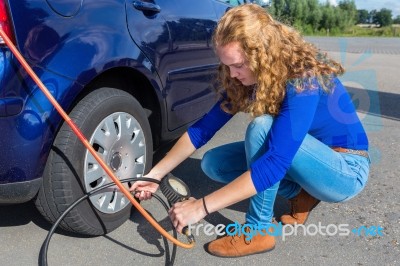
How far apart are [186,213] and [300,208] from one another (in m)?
0.88

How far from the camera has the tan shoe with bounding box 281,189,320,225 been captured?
2.33m

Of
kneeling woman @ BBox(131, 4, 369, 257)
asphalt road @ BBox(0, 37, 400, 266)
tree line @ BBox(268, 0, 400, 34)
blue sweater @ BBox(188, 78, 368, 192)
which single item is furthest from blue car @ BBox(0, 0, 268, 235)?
tree line @ BBox(268, 0, 400, 34)

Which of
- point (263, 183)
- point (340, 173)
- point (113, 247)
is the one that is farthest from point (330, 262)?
point (113, 247)

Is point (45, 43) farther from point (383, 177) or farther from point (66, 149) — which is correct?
point (383, 177)

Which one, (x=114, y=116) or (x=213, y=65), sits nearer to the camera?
(x=114, y=116)

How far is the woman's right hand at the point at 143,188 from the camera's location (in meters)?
2.00

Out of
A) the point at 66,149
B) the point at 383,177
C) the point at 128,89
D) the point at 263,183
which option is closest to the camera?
the point at 263,183

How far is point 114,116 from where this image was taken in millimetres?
2150

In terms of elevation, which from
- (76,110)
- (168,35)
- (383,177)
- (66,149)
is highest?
(168,35)

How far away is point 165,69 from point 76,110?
26.0 inches

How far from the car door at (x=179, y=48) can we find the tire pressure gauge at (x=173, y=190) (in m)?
0.72

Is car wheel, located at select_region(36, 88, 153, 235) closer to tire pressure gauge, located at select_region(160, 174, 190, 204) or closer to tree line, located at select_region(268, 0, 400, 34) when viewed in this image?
tire pressure gauge, located at select_region(160, 174, 190, 204)

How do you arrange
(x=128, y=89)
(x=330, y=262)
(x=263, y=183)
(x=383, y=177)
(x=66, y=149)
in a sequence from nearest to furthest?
1. (x=263, y=183)
2. (x=66, y=149)
3. (x=330, y=262)
4. (x=128, y=89)
5. (x=383, y=177)

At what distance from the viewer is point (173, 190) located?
187 centimetres
